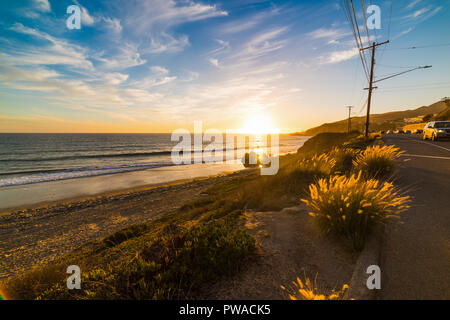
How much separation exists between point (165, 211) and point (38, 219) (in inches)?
307

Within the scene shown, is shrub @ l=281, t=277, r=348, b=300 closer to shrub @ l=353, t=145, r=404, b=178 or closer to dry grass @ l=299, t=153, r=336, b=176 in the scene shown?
dry grass @ l=299, t=153, r=336, b=176

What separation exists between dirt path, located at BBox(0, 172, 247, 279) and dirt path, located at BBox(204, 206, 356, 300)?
852cm

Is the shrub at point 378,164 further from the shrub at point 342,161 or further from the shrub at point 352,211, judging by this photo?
the shrub at point 352,211

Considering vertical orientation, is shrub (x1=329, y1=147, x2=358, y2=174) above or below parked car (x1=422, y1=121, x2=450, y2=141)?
below

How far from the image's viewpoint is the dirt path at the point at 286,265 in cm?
258

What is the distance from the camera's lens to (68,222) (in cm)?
1088

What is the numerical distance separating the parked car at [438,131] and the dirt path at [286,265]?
86.4ft

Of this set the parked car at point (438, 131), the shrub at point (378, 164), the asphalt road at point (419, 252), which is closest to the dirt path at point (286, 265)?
the asphalt road at point (419, 252)

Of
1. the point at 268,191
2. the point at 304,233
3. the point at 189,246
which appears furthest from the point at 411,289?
the point at 268,191

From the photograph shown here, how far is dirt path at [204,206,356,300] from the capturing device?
258cm

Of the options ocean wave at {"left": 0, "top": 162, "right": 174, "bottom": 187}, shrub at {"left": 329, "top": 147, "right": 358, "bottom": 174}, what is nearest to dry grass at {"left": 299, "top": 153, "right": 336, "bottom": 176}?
shrub at {"left": 329, "top": 147, "right": 358, "bottom": 174}

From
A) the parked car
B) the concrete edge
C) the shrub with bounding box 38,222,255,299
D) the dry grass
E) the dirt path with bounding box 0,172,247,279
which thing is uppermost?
the parked car
